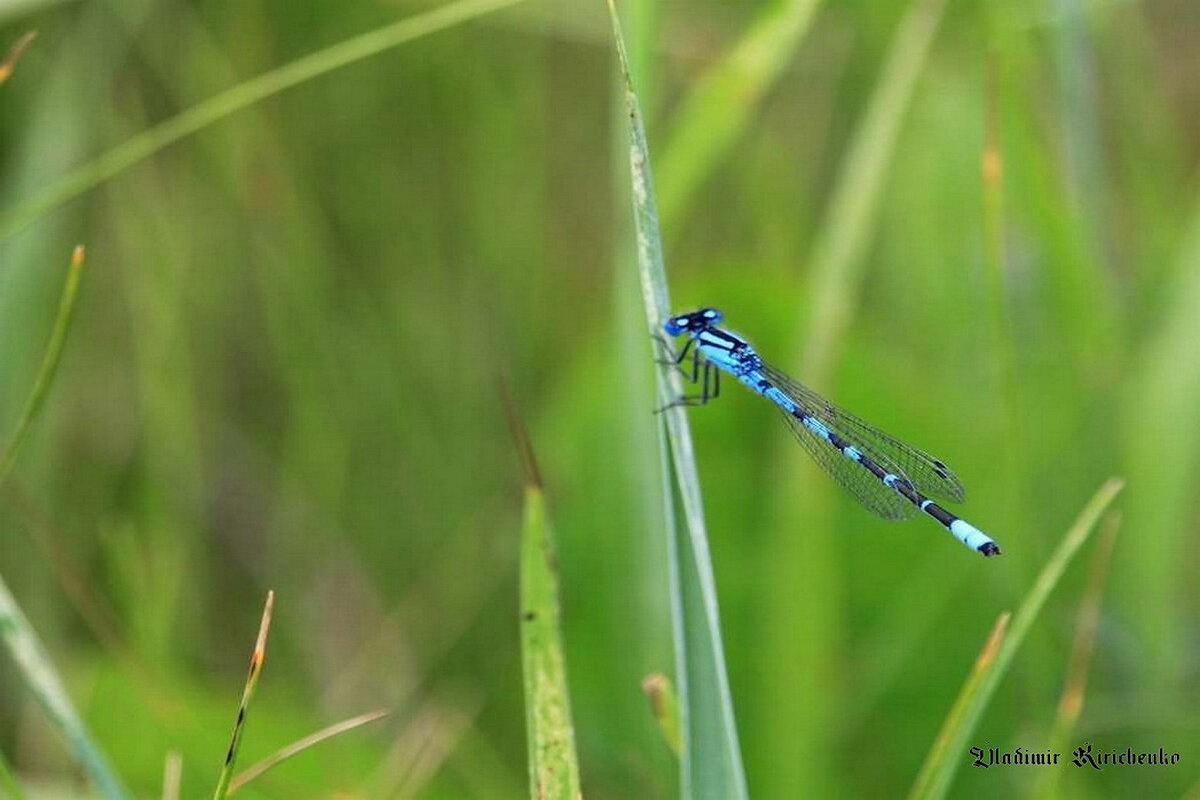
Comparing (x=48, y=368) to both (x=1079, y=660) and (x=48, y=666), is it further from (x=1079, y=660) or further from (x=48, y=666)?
(x=1079, y=660)

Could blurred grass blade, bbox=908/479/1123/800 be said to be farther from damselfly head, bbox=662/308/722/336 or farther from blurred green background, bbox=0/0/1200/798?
damselfly head, bbox=662/308/722/336

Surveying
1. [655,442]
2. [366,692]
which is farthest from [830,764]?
[366,692]

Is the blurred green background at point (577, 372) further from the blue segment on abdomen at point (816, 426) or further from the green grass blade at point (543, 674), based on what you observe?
the green grass blade at point (543, 674)

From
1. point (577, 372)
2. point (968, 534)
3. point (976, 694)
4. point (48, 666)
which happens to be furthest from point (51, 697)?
point (968, 534)

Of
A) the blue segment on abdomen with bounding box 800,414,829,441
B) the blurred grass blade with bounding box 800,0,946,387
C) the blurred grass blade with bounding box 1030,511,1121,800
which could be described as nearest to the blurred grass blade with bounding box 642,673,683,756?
the blurred grass blade with bounding box 1030,511,1121,800

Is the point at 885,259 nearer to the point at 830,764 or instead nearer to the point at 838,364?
the point at 838,364

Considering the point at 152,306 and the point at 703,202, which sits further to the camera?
the point at 703,202
